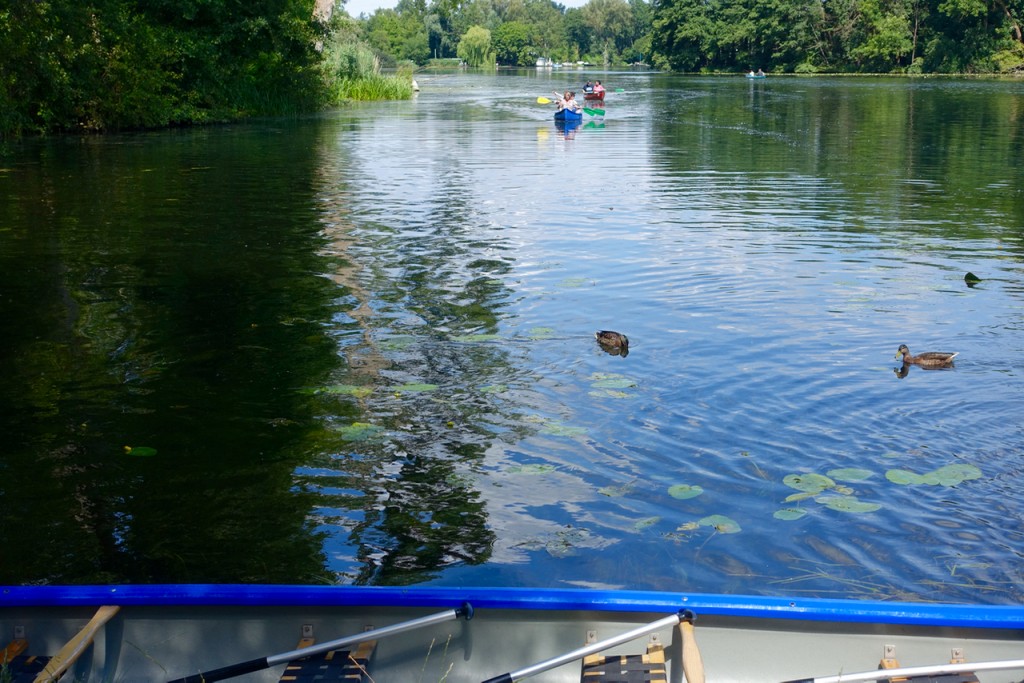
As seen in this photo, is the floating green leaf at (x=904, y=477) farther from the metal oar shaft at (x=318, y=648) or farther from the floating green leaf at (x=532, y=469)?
the metal oar shaft at (x=318, y=648)

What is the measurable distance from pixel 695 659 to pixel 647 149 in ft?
85.0

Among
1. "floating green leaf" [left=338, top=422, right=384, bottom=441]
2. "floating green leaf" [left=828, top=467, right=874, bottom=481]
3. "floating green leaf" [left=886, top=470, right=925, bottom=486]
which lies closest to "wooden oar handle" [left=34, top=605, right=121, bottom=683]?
"floating green leaf" [left=338, top=422, right=384, bottom=441]

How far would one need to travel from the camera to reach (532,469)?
697 centimetres

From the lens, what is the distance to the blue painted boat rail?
3979 mm

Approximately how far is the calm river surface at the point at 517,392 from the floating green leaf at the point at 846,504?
20 mm

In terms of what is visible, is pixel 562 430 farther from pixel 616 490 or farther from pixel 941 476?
pixel 941 476

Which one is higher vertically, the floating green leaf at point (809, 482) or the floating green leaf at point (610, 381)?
the floating green leaf at point (610, 381)

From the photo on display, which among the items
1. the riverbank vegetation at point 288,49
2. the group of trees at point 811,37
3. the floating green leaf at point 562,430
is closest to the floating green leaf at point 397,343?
the floating green leaf at point 562,430

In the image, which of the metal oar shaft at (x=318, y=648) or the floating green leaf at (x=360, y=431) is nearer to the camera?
the metal oar shaft at (x=318, y=648)

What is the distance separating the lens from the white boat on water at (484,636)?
4.02 meters

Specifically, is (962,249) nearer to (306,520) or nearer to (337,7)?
(306,520)

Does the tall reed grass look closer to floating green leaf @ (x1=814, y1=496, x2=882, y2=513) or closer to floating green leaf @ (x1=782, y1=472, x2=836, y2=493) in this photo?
floating green leaf @ (x1=782, y1=472, x2=836, y2=493)

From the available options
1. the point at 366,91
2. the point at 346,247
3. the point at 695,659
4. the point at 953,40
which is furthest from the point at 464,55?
the point at 695,659

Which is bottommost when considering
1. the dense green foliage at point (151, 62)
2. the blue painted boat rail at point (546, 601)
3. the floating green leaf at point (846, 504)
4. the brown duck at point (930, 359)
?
the floating green leaf at point (846, 504)
